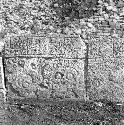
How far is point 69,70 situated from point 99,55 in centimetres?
50

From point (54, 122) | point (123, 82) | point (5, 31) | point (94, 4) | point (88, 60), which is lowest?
point (54, 122)

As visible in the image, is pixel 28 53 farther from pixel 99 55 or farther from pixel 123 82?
pixel 123 82

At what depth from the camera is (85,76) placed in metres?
4.43

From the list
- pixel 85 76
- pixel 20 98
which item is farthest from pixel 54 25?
pixel 20 98

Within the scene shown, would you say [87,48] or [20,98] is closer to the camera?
[87,48]

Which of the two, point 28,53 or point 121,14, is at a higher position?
point 121,14

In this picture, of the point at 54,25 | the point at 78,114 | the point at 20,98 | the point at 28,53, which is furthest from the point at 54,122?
the point at 54,25

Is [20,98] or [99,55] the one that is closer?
[99,55]

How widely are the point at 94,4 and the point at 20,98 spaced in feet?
6.01

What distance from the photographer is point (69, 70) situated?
4.43 m

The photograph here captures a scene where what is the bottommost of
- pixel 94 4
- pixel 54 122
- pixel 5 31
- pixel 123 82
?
pixel 54 122

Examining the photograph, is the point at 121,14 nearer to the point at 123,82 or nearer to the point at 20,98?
the point at 123,82

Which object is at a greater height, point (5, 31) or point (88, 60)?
point (5, 31)

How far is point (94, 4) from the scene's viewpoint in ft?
13.9
